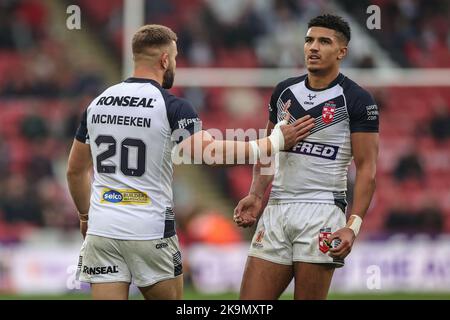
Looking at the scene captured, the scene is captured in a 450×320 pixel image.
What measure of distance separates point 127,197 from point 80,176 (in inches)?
20.1

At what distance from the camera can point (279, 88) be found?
21.2 ft

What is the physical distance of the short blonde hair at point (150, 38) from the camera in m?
5.81

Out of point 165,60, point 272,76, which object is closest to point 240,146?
point 165,60

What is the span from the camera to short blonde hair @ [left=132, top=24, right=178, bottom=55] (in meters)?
5.81

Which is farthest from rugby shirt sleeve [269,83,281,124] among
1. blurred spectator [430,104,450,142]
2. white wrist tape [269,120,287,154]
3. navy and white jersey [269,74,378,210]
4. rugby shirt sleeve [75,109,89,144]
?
blurred spectator [430,104,450,142]

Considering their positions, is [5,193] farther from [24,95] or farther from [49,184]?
[24,95]

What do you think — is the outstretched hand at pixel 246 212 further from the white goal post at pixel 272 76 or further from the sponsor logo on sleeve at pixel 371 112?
the white goal post at pixel 272 76

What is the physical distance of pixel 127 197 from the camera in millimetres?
5711

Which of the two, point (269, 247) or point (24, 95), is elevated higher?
point (24, 95)

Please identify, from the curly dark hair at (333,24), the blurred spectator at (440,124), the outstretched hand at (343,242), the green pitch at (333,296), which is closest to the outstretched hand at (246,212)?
the outstretched hand at (343,242)

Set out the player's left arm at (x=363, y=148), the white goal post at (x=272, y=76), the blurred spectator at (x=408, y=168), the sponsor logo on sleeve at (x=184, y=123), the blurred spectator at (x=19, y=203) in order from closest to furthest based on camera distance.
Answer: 1. the sponsor logo on sleeve at (x=184, y=123)
2. the player's left arm at (x=363, y=148)
3. the white goal post at (x=272, y=76)
4. the blurred spectator at (x=19, y=203)
5. the blurred spectator at (x=408, y=168)

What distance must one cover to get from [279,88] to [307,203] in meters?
0.85

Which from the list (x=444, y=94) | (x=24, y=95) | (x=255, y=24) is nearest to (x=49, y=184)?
(x=24, y=95)
